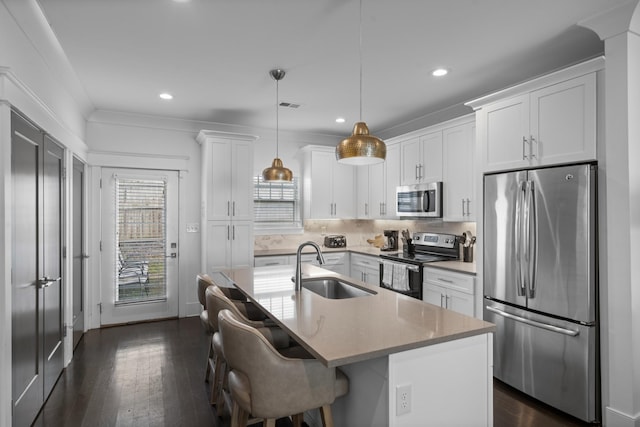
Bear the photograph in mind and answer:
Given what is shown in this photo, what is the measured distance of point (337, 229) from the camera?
6.06 metres

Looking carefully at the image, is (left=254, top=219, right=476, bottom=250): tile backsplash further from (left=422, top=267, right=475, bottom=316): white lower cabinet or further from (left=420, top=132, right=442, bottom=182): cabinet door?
(left=422, top=267, right=475, bottom=316): white lower cabinet

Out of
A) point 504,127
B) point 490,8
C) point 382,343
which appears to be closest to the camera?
point 382,343

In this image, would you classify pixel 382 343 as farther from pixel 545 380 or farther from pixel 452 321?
pixel 545 380

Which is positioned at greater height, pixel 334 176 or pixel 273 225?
pixel 334 176

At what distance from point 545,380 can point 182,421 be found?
2.62 m

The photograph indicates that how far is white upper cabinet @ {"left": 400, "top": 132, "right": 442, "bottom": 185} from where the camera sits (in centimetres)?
435

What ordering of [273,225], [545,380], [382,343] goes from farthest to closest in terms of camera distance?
1. [273,225]
2. [545,380]
3. [382,343]

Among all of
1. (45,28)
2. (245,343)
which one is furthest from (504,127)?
(45,28)

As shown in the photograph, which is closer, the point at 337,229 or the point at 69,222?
the point at 69,222

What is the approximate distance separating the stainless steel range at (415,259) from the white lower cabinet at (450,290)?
0.37ft

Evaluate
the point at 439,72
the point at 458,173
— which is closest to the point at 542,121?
the point at 439,72

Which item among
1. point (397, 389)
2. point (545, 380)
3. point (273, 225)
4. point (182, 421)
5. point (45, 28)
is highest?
point (45, 28)

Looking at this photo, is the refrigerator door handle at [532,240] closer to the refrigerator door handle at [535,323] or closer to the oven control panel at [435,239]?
the refrigerator door handle at [535,323]

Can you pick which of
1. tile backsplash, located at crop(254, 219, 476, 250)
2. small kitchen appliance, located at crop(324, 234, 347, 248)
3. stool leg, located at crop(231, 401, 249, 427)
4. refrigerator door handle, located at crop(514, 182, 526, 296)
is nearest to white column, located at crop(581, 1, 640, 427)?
refrigerator door handle, located at crop(514, 182, 526, 296)
